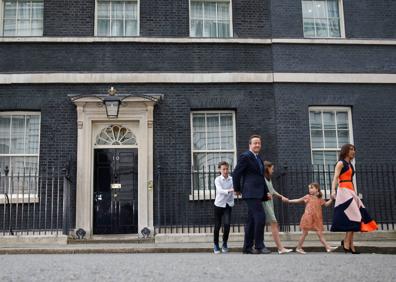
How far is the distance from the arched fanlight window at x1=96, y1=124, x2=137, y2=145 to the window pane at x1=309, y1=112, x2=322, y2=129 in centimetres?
446

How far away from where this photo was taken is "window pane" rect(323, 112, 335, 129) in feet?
42.6

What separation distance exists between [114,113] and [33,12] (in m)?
3.64

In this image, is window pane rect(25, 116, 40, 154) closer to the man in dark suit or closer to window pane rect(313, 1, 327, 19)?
the man in dark suit

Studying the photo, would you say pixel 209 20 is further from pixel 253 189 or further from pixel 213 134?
pixel 253 189

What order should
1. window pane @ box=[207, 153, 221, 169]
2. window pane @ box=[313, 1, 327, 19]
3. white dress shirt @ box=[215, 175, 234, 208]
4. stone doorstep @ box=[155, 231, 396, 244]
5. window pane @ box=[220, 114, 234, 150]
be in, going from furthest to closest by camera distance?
window pane @ box=[313, 1, 327, 19] → window pane @ box=[220, 114, 234, 150] → window pane @ box=[207, 153, 221, 169] → stone doorstep @ box=[155, 231, 396, 244] → white dress shirt @ box=[215, 175, 234, 208]

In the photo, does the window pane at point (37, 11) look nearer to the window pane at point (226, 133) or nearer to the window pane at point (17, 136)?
the window pane at point (17, 136)

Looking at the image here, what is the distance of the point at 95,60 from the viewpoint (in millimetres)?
12727

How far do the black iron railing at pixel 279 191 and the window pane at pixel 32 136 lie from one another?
3043 mm

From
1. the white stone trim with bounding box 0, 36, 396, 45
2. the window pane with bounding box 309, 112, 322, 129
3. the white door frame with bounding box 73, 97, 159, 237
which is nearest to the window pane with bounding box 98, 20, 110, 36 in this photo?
the white stone trim with bounding box 0, 36, 396, 45

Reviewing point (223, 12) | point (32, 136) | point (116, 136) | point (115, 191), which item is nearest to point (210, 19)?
point (223, 12)

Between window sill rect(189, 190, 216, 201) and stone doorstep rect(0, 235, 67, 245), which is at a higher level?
window sill rect(189, 190, 216, 201)

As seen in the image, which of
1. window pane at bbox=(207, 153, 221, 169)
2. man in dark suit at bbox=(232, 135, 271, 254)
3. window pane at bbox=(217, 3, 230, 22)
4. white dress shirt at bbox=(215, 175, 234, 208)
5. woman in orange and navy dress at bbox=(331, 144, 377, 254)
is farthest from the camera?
window pane at bbox=(217, 3, 230, 22)

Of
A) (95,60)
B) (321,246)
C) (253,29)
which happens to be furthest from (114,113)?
(321,246)

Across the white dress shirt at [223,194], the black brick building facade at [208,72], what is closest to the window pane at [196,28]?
the black brick building facade at [208,72]
